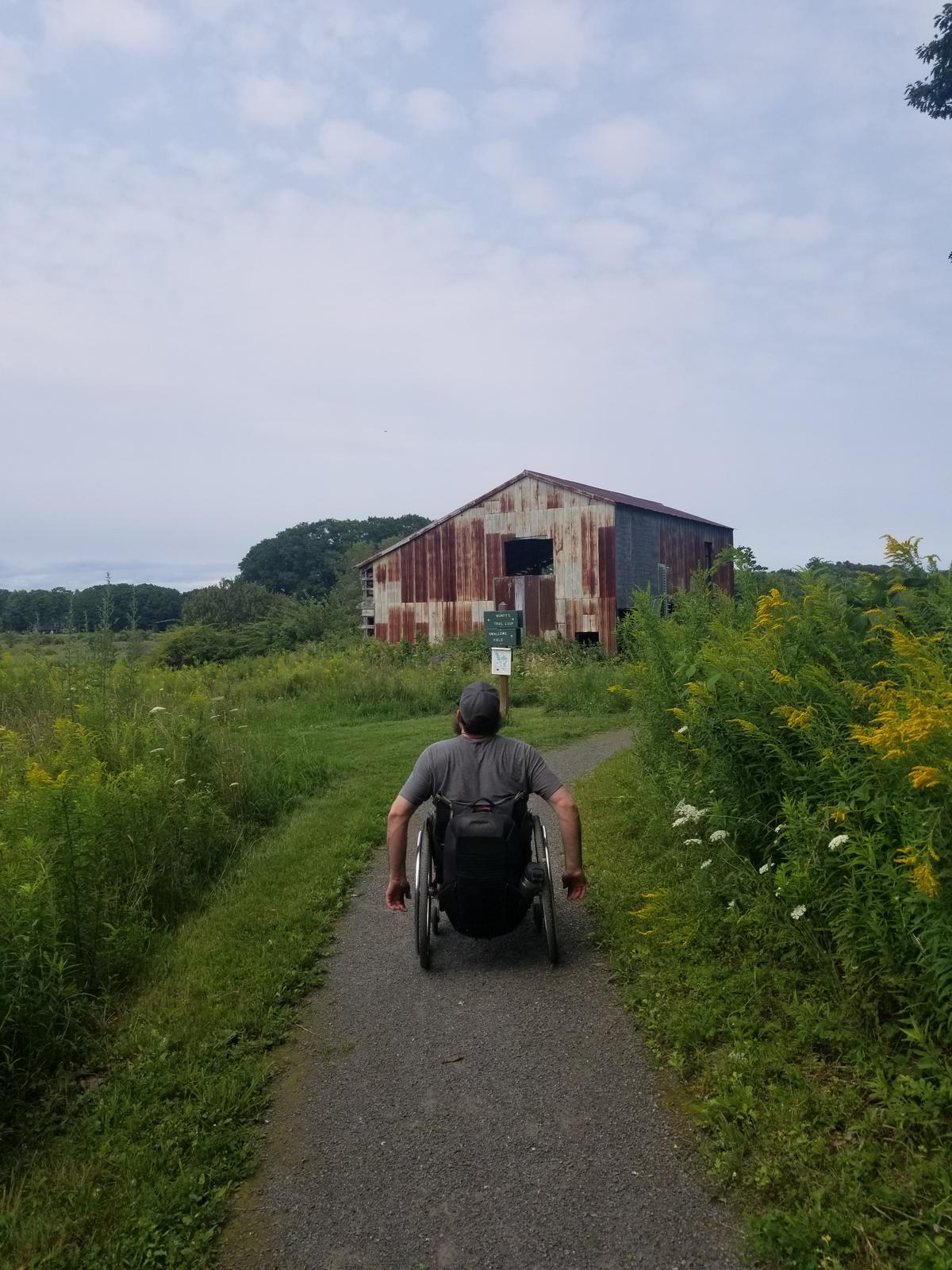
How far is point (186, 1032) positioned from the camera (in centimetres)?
426

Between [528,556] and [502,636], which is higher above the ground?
[528,556]

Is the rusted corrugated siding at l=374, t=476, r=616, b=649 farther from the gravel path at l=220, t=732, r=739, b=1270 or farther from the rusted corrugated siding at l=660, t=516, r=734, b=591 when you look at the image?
the gravel path at l=220, t=732, r=739, b=1270

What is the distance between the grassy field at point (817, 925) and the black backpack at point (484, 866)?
29.8 inches

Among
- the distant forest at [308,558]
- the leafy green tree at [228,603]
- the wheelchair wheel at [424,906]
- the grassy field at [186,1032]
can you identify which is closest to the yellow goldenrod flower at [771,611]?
the wheelchair wheel at [424,906]

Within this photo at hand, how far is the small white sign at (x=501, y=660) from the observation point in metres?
14.1

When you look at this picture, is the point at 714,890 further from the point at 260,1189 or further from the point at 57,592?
the point at 57,592

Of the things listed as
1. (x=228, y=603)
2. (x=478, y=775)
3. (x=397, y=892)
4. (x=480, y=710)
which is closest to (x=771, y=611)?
(x=480, y=710)

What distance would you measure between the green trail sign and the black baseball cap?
30.0 ft

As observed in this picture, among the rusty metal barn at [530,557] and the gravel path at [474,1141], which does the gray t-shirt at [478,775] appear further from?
the rusty metal barn at [530,557]

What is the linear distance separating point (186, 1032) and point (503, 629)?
10.3 metres

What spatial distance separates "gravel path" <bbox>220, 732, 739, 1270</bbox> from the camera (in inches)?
112

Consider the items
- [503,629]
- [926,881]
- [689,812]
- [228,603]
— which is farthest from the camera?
[228,603]

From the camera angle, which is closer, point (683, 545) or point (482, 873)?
point (482, 873)

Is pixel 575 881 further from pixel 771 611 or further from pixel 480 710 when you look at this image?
pixel 771 611
